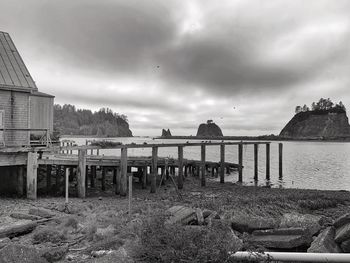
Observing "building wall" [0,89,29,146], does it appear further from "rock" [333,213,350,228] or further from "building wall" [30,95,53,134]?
"rock" [333,213,350,228]

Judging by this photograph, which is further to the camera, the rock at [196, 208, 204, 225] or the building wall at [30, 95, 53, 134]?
the building wall at [30, 95, 53, 134]

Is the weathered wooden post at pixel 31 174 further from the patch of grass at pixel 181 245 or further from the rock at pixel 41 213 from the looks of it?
the patch of grass at pixel 181 245

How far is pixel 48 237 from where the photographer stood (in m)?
7.89

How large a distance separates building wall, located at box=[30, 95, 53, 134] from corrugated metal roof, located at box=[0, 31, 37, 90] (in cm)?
553

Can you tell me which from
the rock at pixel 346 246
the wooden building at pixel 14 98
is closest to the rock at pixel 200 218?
the rock at pixel 346 246

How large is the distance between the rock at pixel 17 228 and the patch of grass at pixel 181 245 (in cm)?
425

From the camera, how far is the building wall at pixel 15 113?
18.6m

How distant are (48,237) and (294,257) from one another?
6.04 m

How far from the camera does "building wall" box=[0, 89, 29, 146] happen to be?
18.6m

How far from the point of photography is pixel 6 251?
577 centimetres

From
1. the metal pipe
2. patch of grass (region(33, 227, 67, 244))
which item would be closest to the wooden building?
patch of grass (region(33, 227, 67, 244))

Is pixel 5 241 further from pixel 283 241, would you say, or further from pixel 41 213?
pixel 283 241

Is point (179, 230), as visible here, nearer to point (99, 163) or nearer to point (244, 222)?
point (244, 222)

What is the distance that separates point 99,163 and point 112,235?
44.7 ft
